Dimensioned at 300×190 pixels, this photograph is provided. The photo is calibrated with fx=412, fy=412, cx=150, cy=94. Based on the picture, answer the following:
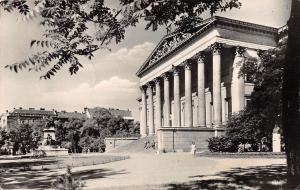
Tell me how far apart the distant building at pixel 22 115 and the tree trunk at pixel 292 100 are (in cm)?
14117

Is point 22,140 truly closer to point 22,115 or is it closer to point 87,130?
point 87,130

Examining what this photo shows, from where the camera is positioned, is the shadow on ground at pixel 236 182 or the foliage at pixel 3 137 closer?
the shadow on ground at pixel 236 182

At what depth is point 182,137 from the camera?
4725cm

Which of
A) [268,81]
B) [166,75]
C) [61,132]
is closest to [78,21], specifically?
[268,81]

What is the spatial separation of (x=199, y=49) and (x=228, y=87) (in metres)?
6.45

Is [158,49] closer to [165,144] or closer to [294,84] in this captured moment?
[165,144]

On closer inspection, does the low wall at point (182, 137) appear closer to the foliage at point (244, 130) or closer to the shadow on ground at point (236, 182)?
the foliage at point (244, 130)

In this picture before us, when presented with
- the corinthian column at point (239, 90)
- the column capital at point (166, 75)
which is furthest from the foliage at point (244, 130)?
the column capital at point (166, 75)

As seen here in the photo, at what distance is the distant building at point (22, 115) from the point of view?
150 m

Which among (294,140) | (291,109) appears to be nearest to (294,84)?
(291,109)

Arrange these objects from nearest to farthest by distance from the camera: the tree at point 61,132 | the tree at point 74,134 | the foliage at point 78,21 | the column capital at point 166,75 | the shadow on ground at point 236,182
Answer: the foliage at point 78,21, the shadow on ground at point 236,182, the column capital at point 166,75, the tree at point 74,134, the tree at point 61,132

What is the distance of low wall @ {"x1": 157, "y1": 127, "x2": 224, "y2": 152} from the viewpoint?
46406 millimetres

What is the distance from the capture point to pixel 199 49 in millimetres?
51562

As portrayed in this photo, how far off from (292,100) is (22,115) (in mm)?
156256
